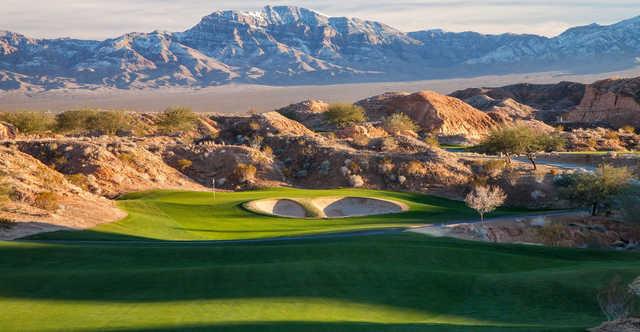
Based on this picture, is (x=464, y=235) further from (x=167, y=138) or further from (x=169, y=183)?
(x=167, y=138)

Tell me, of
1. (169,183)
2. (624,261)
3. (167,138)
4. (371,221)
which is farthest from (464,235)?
(167,138)

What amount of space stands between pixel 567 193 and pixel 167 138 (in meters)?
44.7

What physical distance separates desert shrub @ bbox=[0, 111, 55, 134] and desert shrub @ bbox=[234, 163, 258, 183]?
3483 centimetres

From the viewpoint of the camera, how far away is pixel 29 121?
8269 cm

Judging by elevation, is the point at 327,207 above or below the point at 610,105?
below

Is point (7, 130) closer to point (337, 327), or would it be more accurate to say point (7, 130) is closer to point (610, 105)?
point (337, 327)

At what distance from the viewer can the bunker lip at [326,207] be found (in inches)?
1811

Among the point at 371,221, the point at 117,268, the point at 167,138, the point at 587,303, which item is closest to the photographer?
the point at 587,303

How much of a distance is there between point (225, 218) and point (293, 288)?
2054 centimetres

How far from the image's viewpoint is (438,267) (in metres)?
27.1

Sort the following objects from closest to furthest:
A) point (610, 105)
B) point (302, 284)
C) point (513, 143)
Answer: point (302, 284), point (513, 143), point (610, 105)

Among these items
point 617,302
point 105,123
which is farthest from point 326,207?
point 105,123

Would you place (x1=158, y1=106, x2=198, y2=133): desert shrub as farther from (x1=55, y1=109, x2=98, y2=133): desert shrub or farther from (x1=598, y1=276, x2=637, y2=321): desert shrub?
(x1=598, y1=276, x2=637, y2=321): desert shrub

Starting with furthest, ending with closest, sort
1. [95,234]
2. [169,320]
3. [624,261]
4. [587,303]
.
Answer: [95,234]
[624,261]
[587,303]
[169,320]
